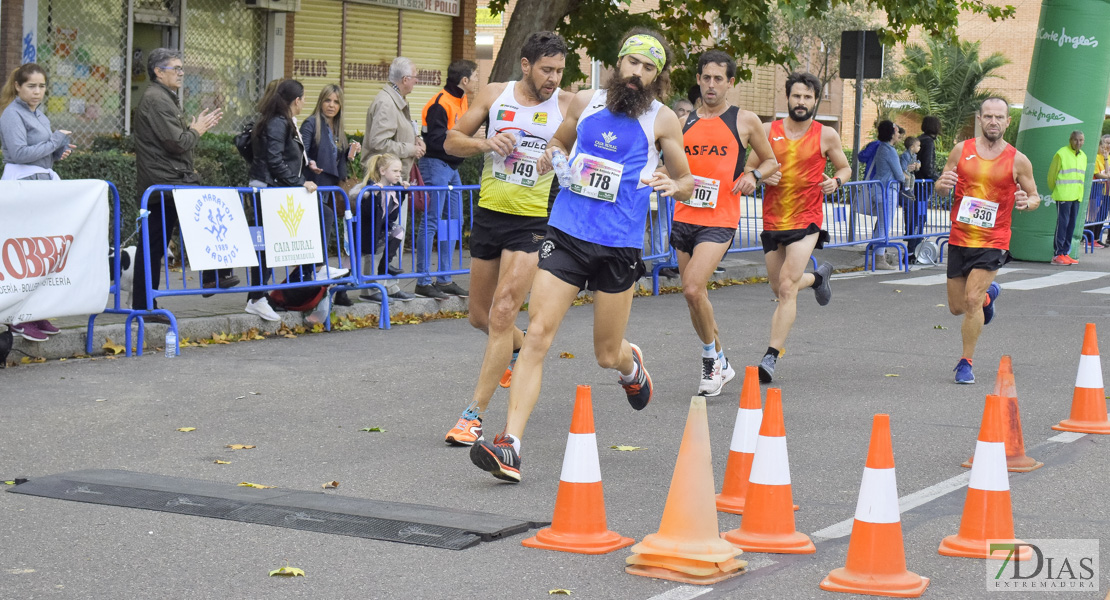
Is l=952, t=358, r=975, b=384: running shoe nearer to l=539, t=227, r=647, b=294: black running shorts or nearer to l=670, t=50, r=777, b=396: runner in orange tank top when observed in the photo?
l=670, t=50, r=777, b=396: runner in orange tank top

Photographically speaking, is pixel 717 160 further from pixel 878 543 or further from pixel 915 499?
pixel 878 543

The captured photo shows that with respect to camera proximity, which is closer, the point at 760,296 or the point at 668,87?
the point at 668,87

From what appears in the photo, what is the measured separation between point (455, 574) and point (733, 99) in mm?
35113

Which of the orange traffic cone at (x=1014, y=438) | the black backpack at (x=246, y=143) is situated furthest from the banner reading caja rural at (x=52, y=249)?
the orange traffic cone at (x=1014, y=438)

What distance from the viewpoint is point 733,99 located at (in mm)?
38969

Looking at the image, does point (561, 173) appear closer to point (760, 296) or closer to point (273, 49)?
point (760, 296)

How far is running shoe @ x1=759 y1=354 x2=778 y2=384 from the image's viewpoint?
360 inches

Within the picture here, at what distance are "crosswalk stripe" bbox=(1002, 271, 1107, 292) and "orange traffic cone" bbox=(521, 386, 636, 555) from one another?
11.9m

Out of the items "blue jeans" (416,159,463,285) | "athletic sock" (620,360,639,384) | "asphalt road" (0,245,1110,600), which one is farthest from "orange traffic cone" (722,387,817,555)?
"blue jeans" (416,159,463,285)

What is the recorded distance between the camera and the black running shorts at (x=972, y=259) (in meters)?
9.49

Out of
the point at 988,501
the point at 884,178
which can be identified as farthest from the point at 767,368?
the point at 884,178

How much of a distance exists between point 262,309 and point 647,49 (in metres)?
5.34

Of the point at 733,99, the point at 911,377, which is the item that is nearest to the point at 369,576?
the point at 911,377

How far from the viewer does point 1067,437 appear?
7.63 m
